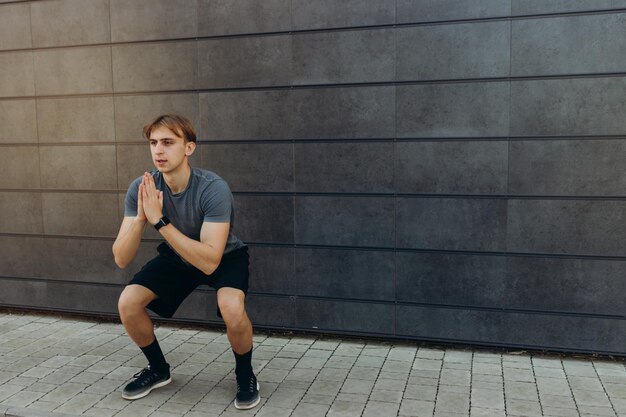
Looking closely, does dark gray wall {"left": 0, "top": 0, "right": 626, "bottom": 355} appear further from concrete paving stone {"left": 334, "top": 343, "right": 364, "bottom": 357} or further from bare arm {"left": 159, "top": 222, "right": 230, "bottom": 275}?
bare arm {"left": 159, "top": 222, "right": 230, "bottom": 275}

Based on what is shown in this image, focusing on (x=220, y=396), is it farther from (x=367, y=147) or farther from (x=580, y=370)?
(x=580, y=370)

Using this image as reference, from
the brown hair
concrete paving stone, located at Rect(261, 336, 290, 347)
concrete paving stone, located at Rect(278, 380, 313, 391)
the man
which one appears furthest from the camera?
concrete paving stone, located at Rect(261, 336, 290, 347)

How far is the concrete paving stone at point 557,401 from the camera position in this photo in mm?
4242

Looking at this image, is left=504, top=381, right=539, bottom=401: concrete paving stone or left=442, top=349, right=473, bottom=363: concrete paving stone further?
left=442, top=349, right=473, bottom=363: concrete paving stone

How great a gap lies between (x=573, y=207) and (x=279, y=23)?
3.06 metres

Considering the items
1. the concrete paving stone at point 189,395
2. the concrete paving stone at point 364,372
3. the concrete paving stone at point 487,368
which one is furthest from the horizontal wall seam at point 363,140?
the concrete paving stone at point 189,395

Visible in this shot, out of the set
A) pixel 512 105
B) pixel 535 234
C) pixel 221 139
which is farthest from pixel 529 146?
pixel 221 139

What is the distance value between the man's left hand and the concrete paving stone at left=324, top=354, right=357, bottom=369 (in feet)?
6.50

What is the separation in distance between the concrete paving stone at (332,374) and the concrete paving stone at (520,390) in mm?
1231

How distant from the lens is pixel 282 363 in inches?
203

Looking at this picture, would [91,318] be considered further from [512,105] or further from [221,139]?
[512,105]

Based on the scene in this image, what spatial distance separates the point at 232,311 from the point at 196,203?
2.65 ft

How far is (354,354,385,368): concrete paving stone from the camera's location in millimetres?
5105

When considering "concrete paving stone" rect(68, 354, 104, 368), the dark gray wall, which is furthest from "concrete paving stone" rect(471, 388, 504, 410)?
"concrete paving stone" rect(68, 354, 104, 368)
